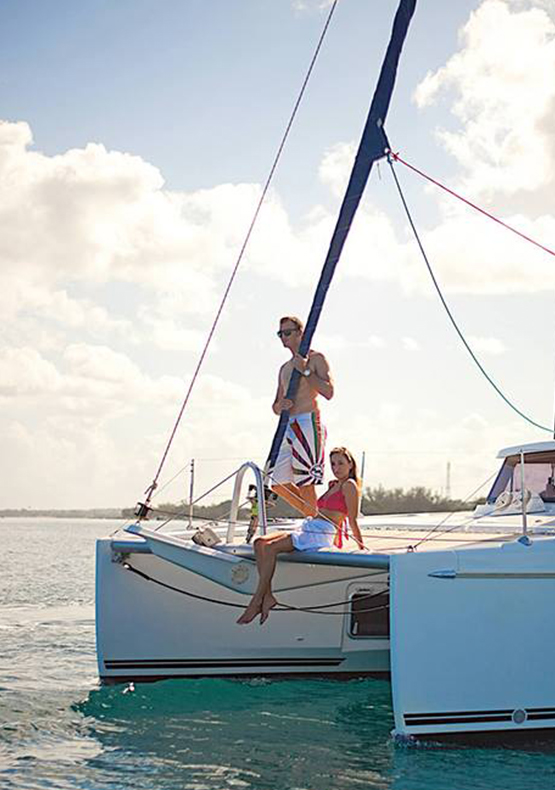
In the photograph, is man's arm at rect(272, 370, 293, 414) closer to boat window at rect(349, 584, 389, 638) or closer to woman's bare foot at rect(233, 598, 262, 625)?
woman's bare foot at rect(233, 598, 262, 625)

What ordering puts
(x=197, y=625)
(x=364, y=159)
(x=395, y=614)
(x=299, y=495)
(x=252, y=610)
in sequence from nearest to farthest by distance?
(x=395, y=614)
(x=252, y=610)
(x=299, y=495)
(x=364, y=159)
(x=197, y=625)

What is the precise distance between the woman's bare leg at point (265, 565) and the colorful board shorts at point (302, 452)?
0.86 metres

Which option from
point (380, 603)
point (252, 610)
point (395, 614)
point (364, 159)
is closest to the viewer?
point (395, 614)

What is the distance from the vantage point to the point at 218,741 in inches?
268

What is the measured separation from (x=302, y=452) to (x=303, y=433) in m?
0.14

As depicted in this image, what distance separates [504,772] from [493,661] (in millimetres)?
627

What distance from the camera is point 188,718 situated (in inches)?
291

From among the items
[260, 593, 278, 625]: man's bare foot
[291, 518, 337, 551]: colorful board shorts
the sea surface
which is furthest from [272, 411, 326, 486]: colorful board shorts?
the sea surface

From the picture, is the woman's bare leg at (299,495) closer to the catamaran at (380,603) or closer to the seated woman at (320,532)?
the catamaran at (380,603)

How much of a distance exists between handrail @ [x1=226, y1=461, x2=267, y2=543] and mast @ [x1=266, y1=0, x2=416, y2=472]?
235 mm

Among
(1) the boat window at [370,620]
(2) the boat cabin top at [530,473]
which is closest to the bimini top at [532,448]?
(2) the boat cabin top at [530,473]

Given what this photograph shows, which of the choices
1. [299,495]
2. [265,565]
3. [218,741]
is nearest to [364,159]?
[299,495]

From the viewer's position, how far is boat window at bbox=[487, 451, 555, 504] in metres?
9.30

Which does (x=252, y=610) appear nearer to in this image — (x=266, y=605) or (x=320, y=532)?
(x=266, y=605)
